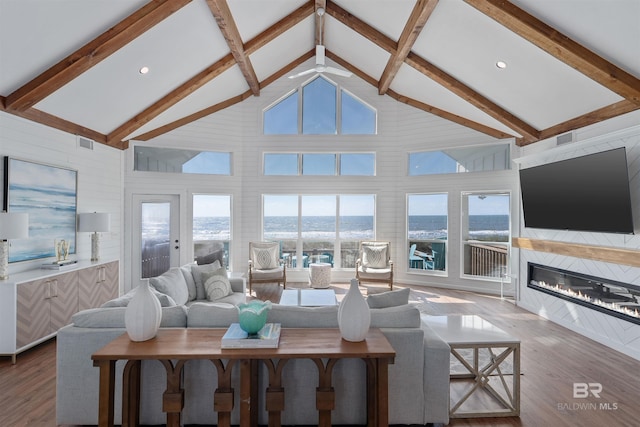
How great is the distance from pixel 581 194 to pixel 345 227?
4.24m

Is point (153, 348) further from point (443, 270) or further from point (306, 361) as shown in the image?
point (443, 270)

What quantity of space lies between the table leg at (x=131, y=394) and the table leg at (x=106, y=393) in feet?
0.41

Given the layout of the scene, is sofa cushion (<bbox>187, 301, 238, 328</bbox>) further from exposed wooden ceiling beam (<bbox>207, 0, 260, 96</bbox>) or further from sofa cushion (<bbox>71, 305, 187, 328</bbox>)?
exposed wooden ceiling beam (<bbox>207, 0, 260, 96</bbox>)

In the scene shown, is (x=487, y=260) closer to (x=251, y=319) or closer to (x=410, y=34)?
(x=410, y=34)

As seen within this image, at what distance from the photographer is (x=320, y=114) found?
24.2 ft

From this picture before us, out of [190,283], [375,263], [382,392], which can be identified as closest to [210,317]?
[382,392]

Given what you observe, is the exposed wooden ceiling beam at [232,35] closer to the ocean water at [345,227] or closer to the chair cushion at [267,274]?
the ocean water at [345,227]

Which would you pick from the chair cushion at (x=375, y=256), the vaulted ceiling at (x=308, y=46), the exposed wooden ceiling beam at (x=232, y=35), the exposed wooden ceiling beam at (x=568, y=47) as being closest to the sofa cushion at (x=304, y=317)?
the vaulted ceiling at (x=308, y=46)

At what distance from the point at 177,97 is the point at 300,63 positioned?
301cm

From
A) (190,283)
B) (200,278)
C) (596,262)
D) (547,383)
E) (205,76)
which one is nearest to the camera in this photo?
(547,383)

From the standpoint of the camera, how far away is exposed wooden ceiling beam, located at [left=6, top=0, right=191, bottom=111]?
3.67m

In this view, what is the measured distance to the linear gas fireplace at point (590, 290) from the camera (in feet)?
12.2

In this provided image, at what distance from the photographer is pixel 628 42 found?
3.17m

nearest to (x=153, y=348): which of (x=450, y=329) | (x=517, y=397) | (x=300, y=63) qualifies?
(x=450, y=329)
